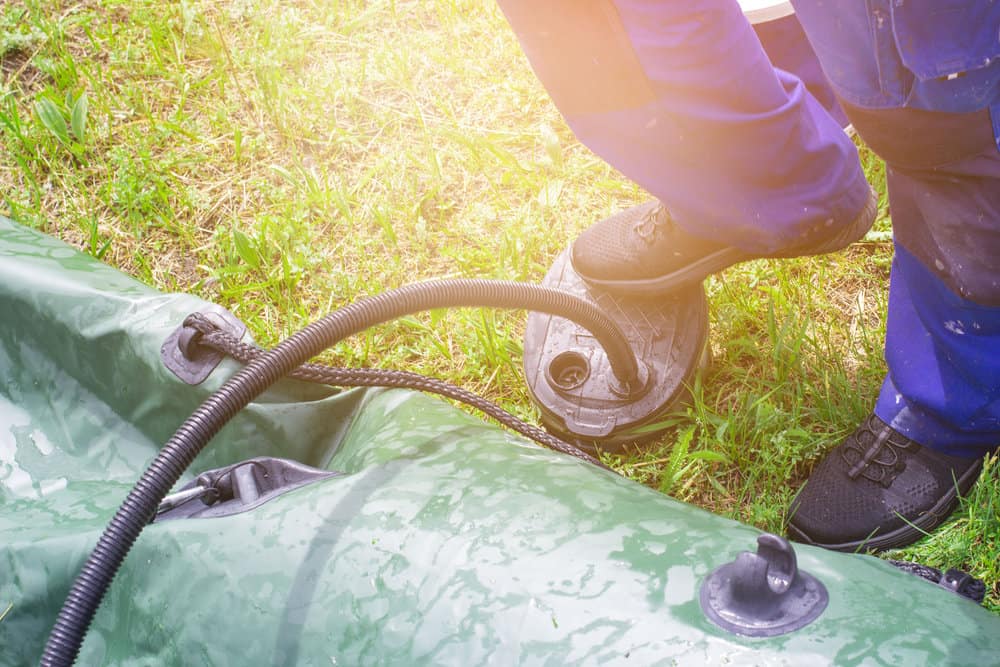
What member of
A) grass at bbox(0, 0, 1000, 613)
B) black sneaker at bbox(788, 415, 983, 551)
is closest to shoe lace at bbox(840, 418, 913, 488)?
black sneaker at bbox(788, 415, 983, 551)

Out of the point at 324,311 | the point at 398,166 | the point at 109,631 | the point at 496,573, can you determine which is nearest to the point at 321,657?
the point at 496,573

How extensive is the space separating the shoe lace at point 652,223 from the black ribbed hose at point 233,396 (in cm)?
34

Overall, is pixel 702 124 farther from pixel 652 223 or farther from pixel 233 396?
pixel 233 396

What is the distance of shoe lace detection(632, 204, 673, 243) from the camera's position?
1.61 metres

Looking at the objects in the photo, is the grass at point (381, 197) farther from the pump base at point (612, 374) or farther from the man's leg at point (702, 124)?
the man's leg at point (702, 124)

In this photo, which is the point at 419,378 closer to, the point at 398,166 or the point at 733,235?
the point at 733,235

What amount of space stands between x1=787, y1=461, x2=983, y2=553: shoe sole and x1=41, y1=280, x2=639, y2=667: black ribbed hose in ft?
2.01

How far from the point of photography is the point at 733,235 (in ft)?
4.94

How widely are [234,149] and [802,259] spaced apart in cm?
150

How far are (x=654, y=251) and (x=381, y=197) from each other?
2.74 ft

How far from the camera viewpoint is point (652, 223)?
163 cm

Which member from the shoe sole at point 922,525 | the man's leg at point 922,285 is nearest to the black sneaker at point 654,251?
the man's leg at point 922,285

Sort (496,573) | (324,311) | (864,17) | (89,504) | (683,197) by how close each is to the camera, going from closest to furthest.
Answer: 1. (496,573)
2. (864,17)
3. (89,504)
4. (683,197)
5. (324,311)

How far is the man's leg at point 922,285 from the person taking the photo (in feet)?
3.60
